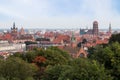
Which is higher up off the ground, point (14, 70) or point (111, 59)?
point (111, 59)

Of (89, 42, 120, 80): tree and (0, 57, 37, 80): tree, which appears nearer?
(89, 42, 120, 80): tree

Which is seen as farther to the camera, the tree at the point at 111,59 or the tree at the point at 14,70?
the tree at the point at 14,70

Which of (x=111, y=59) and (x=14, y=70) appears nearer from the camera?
(x=111, y=59)

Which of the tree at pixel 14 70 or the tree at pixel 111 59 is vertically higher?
the tree at pixel 111 59

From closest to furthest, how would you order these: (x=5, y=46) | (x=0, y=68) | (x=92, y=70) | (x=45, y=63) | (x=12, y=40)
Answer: (x=92, y=70) < (x=0, y=68) < (x=45, y=63) < (x=5, y=46) < (x=12, y=40)

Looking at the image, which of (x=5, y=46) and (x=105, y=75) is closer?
(x=105, y=75)

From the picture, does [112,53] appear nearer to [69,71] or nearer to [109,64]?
[109,64]

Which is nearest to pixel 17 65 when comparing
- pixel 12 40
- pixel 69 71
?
pixel 69 71

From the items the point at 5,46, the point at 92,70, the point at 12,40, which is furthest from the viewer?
the point at 12,40

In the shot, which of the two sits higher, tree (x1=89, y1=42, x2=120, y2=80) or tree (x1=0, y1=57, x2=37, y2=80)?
tree (x1=89, y1=42, x2=120, y2=80)

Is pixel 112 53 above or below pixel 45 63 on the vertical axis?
above
